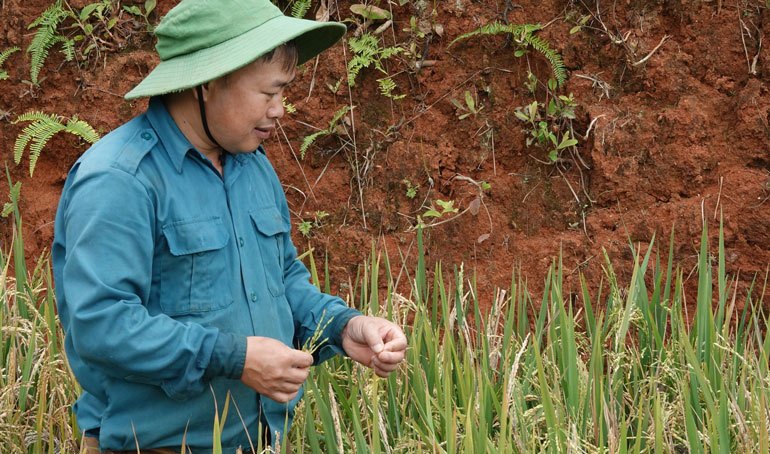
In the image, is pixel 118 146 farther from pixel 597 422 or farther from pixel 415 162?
pixel 415 162

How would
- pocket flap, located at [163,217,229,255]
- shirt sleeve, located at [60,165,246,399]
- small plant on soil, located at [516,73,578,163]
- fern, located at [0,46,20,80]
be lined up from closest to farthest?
1. shirt sleeve, located at [60,165,246,399]
2. pocket flap, located at [163,217,229,255]
3. small plant on soil, located at [516,73,578,163]
4. fern, located at [0,46,20,80]

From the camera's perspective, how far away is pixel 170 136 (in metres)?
1.58

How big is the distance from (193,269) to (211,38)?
1.53 ft

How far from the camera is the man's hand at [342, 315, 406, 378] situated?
1642mm

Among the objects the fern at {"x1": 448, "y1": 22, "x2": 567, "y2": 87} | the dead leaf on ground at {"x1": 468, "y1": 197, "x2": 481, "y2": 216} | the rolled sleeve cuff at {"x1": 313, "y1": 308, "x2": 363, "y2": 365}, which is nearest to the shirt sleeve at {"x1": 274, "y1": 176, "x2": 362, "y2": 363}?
the rolled sleeve cuff at {"x1": 313, "y1": 308, "x2": 363, "y2": 365}

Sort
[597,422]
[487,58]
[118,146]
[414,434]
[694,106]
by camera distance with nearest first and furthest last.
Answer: [118,146] < [597,422] < [414,434] < [694,106] < [487,58]

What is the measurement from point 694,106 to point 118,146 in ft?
9.21

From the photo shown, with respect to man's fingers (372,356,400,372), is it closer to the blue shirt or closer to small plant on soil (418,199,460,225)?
the blue shirt

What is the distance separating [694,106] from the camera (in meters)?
3.56

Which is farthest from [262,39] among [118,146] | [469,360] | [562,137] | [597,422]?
[562,137]

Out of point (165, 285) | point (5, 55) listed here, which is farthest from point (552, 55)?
point (5, 55)

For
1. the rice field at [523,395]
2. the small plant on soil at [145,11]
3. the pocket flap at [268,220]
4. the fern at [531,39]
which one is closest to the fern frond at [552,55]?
the fern at [531,39]

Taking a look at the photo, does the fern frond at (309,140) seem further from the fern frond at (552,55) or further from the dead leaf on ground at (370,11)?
the fern frond at (552,55)

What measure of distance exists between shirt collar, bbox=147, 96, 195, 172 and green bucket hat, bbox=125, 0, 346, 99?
52 millimetres
